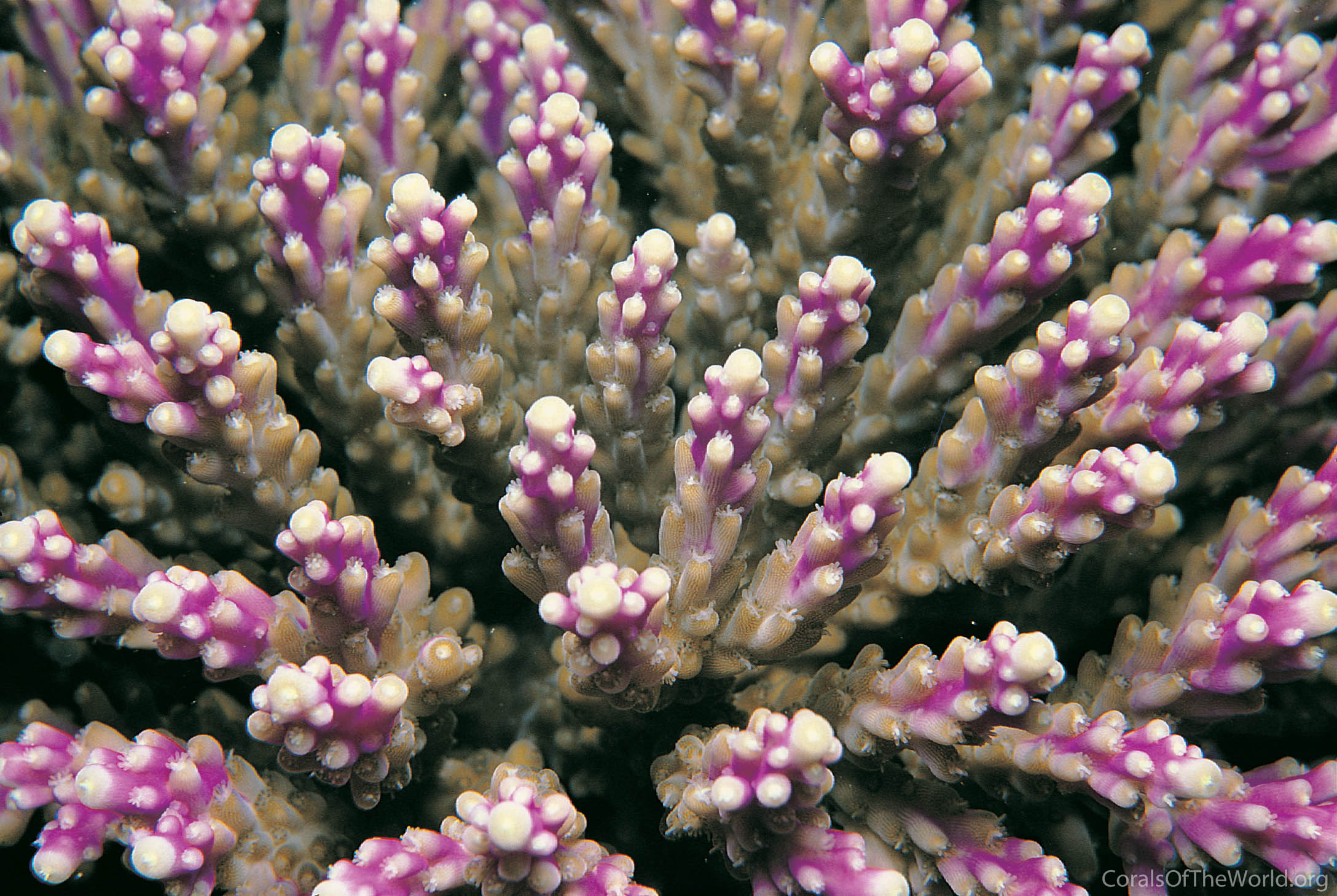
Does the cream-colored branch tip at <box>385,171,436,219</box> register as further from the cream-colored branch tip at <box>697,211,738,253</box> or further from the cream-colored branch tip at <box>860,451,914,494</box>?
the cream-colored branch tip at <box>860,451,914,494</box>

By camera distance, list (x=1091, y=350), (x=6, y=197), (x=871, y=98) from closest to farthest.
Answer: (x=1091, y=350), (x=871, y=98), (x=6, y=197)

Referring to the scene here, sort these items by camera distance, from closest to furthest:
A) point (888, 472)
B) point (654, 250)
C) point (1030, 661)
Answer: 1. point (1030, 661)
2. point (888, 472)
3. point (654, 250)

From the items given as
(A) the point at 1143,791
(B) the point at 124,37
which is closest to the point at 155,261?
(B) the point at 124,37

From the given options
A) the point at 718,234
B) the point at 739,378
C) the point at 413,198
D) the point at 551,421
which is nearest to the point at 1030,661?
the point at 739,378

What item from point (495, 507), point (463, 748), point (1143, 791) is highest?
point (1143, 791)

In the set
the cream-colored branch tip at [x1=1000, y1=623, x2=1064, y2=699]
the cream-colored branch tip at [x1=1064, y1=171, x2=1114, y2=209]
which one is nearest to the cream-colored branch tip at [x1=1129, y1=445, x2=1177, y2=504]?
the cream-colored branch tip at [x1=1000, y1=623, x2=1064, y2=699]

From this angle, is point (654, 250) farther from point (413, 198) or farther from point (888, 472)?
point (888, 472)

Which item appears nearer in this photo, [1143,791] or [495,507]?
[1143,791]

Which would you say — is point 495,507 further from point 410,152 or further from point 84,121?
point 84,121
